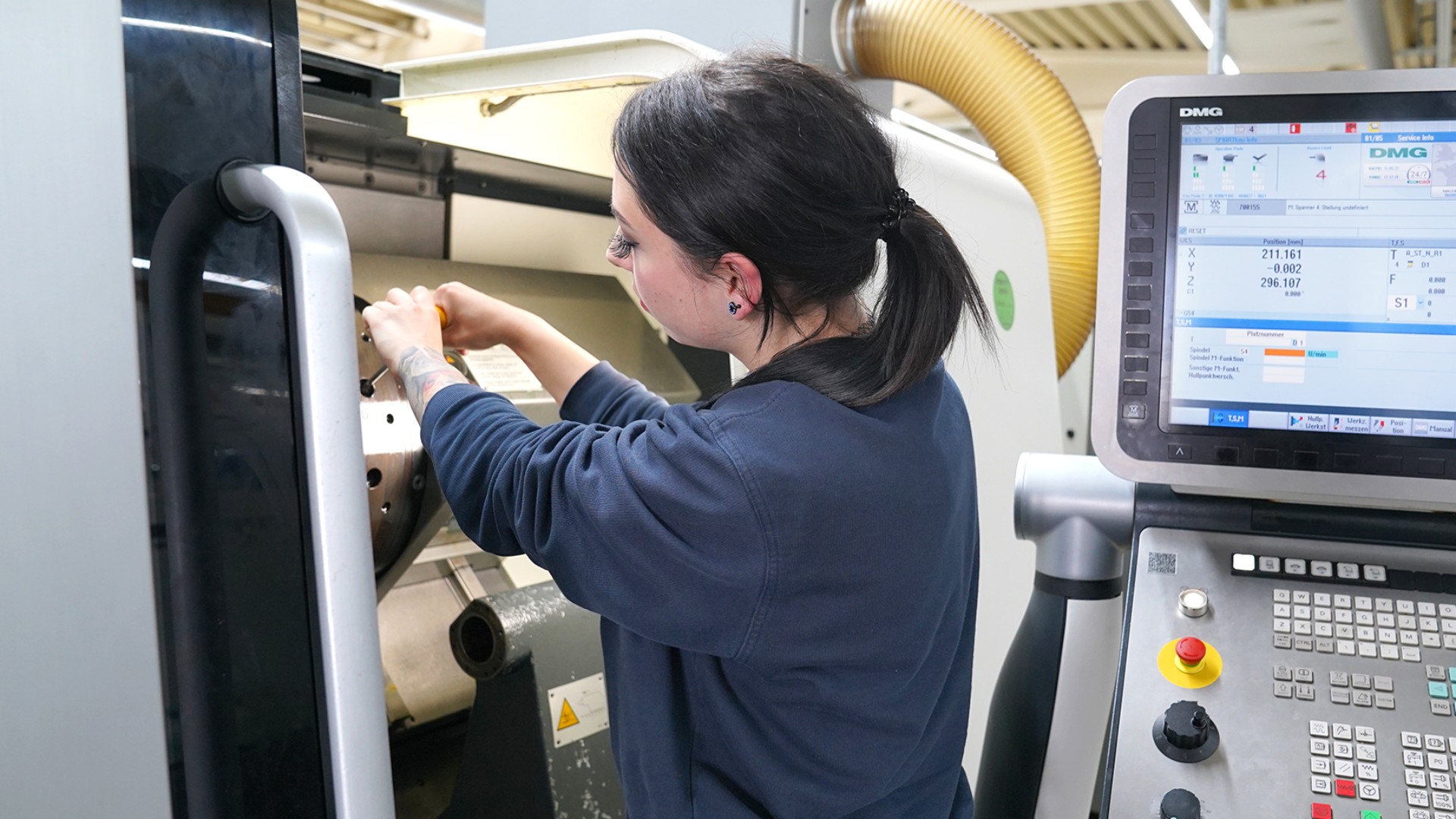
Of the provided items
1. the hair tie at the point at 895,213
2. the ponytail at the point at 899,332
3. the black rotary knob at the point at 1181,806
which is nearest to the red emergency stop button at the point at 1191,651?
the black rotary knob at the point at 1181,806

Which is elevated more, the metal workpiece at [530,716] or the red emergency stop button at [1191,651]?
the red emergency stop button at [1191,651]

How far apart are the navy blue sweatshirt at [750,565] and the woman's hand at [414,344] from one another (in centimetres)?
3

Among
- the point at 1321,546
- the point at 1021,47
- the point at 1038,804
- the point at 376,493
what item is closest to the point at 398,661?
the point at 376,493

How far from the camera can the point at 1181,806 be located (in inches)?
34.0

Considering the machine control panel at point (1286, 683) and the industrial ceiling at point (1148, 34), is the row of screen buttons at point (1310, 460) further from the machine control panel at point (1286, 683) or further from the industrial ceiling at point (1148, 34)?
the industrial ceiling at point (1148, 34)

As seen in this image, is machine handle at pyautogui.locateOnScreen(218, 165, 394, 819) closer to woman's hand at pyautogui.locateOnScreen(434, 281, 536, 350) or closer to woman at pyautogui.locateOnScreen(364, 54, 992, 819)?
woman at pyautogui.locateOnScreen(364, 54, 992, 819)

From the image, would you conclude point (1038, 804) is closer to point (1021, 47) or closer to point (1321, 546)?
point (1321, 546)

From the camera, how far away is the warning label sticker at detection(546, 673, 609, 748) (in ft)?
4.86

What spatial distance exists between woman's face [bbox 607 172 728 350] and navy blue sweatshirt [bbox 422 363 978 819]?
0.10 m

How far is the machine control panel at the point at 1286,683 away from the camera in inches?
33.6

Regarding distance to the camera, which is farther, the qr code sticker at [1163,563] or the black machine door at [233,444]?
the qr code sticker at [1163,563]

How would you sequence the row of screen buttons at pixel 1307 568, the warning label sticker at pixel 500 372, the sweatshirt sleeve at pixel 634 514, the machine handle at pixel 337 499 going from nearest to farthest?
the machine handle at pixel 337 499 → the sweatshirt sleeve at pixel 634 514 → the row of screen buttons at pixel 1307 568 → the warning label sticker at pixel 500 372

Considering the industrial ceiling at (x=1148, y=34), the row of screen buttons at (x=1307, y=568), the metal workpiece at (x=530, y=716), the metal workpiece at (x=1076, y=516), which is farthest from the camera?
the industrial ceiling at (x=1148, y=34)

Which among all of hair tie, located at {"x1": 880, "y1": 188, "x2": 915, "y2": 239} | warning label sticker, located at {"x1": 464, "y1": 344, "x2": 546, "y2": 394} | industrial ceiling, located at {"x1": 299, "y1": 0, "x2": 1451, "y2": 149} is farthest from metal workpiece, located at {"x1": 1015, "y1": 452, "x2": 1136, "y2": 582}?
industrial ceiling, located at {"x1": 299, "y1": 0, "x2": 1451, "y2": 149}
